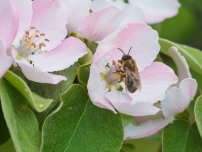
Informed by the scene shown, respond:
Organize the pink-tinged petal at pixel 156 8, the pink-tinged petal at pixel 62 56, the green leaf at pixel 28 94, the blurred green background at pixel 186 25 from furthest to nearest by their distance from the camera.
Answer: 1. the blurred green background at pixel 186 25
2. the pink-tinged petal at pixel 156 8
3. the pink-tinged petal at pixel 62 56
4. the green leaf at pixel 28 94

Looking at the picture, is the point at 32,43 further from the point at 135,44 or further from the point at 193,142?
the point at 193,142

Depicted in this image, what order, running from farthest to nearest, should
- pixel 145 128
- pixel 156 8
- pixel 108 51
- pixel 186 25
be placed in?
pixel 186 25 → pixel 156 8 → pixel 145 128 → pixel 108 51

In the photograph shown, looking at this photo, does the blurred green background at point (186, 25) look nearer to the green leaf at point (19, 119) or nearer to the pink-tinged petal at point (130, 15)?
the pink-tinged petal at point (130, 15)

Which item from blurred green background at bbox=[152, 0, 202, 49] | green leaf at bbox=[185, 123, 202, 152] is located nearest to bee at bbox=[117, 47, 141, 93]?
green leaf at bbox=[185, 123, 202, 152]

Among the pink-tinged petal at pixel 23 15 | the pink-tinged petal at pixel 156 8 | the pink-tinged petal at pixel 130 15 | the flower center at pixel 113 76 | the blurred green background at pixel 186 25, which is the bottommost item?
the blurred green background at pixel 186 25

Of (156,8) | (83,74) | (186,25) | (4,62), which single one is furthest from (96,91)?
(186,25)

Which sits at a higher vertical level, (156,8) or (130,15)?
(130,15)

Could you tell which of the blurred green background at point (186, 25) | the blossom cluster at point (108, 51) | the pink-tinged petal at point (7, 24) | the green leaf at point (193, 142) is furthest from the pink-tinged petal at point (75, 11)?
the blurred green background at point (186, 25)

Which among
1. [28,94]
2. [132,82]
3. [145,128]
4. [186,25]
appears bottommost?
[186,25]
